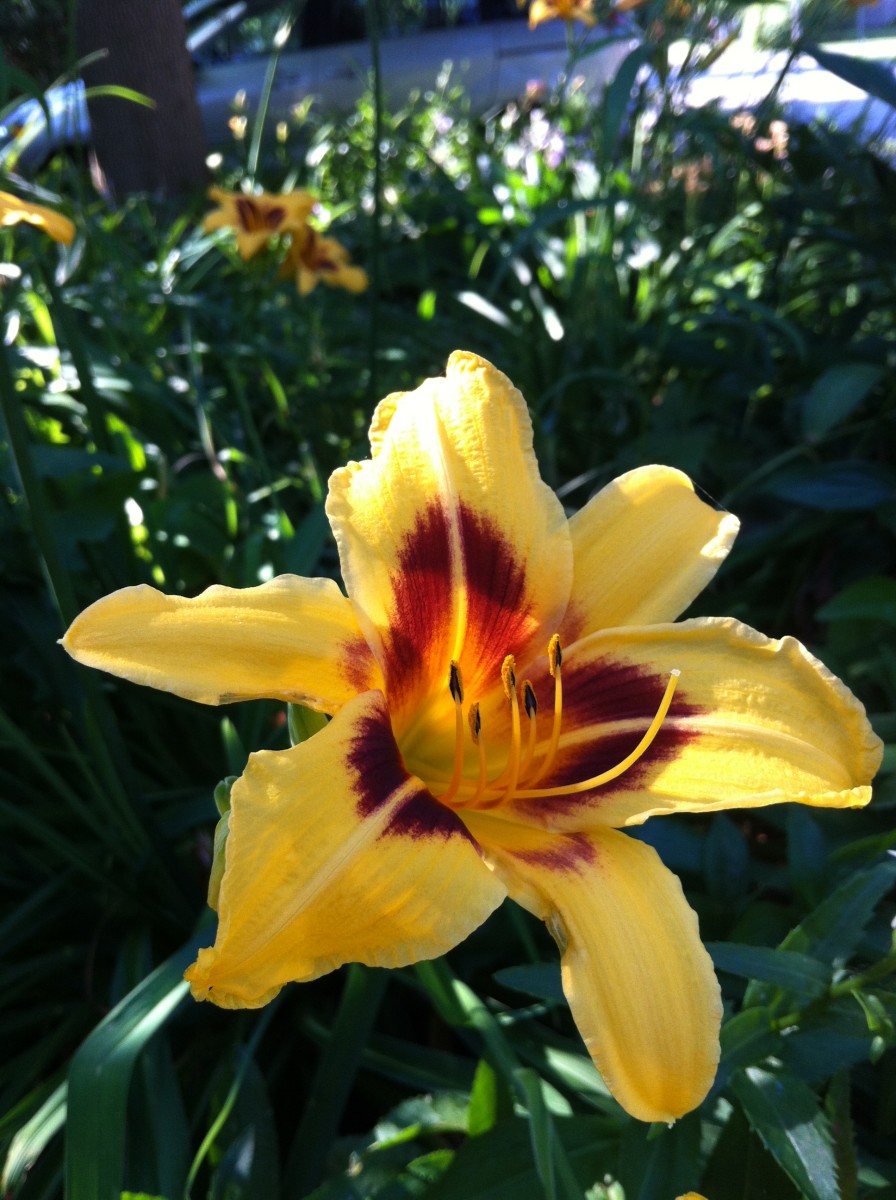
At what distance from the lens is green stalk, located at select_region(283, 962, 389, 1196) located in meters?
1.06

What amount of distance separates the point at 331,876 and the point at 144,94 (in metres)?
4.45

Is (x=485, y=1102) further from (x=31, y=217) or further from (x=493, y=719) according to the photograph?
(x=31, y=217)

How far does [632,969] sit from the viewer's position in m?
0.69

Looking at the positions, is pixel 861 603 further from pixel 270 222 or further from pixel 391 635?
pixel 270 222

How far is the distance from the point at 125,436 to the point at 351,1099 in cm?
137

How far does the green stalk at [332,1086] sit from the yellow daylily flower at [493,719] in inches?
13.7

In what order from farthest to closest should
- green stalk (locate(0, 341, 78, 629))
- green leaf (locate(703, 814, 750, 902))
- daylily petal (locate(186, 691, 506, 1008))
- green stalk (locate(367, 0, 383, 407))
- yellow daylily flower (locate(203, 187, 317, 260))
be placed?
yellow daylily flower (locate(203, 187, 317, 260)) < green stalk (locate(367, 0, 383, 407)) < green leaf (locate(703, 814, 750, 902)) < green stalk (locate(0, 341, 78, 629)) < daylily petal (locate(186, 691, 506, 1008))

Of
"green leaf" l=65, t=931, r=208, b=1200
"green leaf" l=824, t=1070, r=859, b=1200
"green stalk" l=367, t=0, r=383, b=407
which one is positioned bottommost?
"green leaf" l=824, t=1070, r=859, b=1200

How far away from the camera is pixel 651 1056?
2.18ft

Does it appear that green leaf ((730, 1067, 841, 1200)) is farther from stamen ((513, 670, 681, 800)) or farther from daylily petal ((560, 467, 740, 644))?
daylily petal ((560, 467, 740, 644))

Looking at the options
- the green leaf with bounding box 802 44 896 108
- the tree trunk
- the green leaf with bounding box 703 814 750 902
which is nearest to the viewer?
the green leaf with bounding box 703 814 750 902

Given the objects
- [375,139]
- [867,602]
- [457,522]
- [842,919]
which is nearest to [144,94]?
[375,139]

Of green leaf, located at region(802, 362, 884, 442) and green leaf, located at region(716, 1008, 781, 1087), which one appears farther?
green leaf, located at region(802, 362, 884, 442)

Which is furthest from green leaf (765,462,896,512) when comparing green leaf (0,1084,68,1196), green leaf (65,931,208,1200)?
green leaf (0,1084,68,1196)
